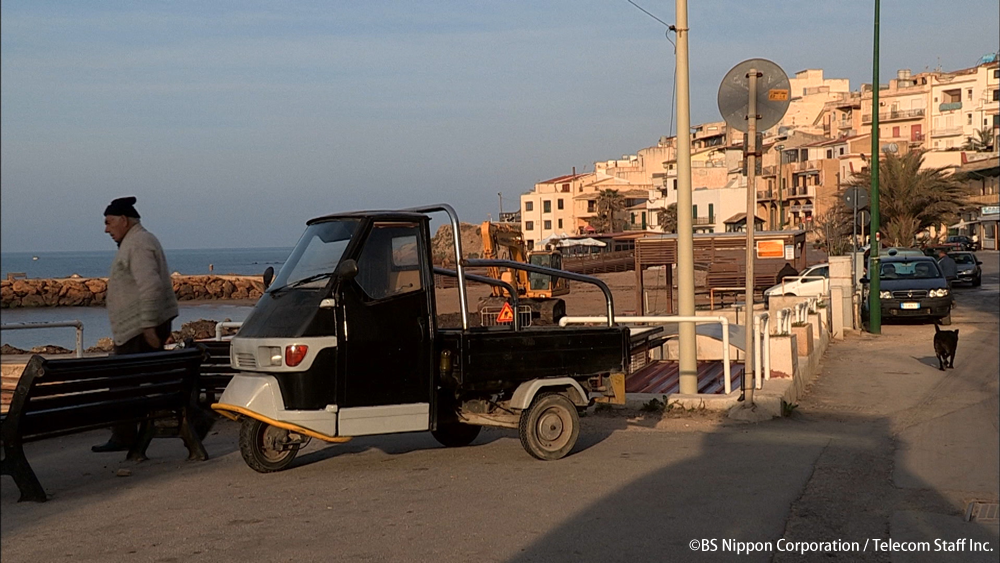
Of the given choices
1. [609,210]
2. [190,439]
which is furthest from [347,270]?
[609,210]

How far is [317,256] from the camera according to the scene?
8195 millimetres

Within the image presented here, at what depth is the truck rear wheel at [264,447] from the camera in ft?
26.5

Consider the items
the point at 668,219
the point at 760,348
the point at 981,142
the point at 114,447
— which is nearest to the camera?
the point at 114,447

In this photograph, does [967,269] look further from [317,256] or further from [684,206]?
[317,256]

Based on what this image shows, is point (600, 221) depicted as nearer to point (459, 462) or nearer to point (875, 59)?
point (875, 59)

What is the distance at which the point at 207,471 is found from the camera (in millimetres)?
8359

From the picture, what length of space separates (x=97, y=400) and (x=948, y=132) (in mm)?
120620

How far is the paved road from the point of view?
5977mm

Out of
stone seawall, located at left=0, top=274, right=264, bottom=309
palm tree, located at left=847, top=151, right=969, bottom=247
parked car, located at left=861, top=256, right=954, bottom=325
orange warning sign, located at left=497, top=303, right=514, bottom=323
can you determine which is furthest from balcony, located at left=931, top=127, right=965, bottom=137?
orange warning sign, located at left=497, top=303, right=514, bottom=323

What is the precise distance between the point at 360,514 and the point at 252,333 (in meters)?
1.96

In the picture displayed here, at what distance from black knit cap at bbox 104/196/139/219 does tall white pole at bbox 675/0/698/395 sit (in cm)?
578

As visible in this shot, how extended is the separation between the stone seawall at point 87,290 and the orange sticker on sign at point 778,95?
72903mm

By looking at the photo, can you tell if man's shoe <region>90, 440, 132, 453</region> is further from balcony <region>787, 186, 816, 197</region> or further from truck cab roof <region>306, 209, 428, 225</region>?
balcony <region>787, 186, 816, 197</region>

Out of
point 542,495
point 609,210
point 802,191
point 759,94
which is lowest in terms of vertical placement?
point 542,495
